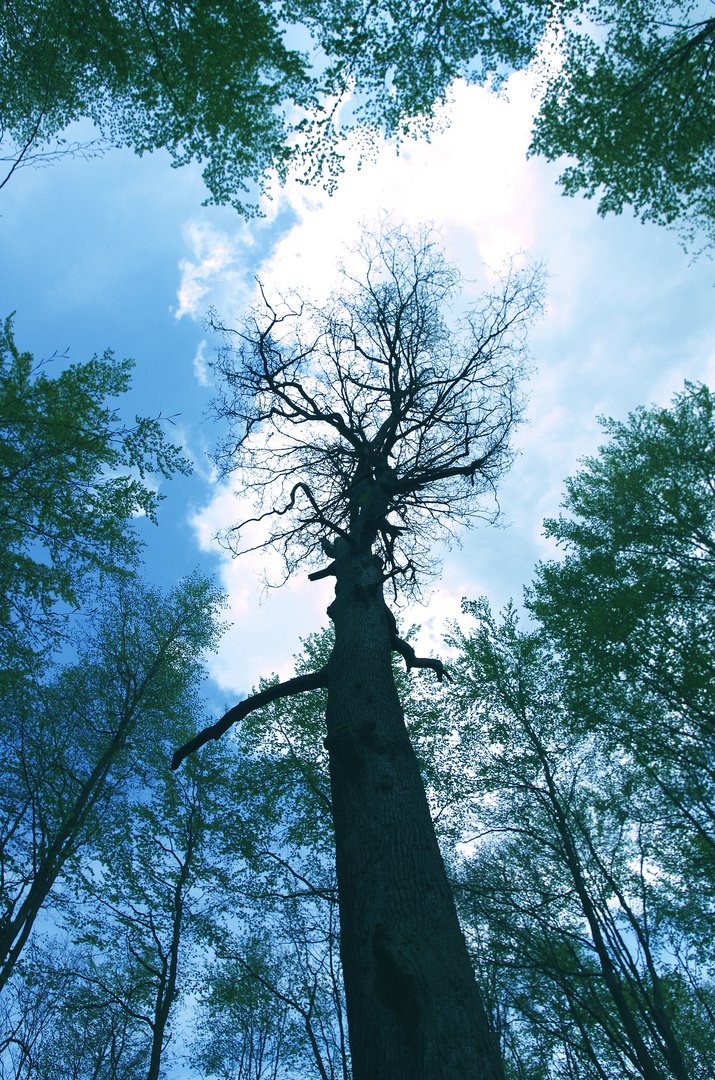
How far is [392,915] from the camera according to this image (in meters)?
1.87

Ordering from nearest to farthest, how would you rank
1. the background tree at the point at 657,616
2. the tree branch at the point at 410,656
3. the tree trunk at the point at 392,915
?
the tree trunk at the point at 392,915 < the tree branch at the point at 410,656 < the background tree at the point at 657,616

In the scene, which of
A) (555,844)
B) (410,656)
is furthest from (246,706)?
(555,844)

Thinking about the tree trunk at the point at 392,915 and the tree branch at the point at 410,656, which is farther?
the tree branch at the point at 410,656

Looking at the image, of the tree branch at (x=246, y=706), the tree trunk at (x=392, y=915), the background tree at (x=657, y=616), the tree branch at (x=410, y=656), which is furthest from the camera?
the background tree at (x=657, y=616)

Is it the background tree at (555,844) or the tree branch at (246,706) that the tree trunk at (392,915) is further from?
the background tree at (555,844)

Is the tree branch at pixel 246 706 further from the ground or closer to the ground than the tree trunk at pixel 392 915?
further from the ground

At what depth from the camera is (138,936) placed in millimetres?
8461

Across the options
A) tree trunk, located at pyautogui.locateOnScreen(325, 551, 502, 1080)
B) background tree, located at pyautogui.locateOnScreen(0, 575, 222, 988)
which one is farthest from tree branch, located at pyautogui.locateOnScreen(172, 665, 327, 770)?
background tree, located at pyautogui.locateOnScreen(0, 575, 222, 988)

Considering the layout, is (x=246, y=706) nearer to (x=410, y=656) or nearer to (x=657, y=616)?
(x=410, y=656)

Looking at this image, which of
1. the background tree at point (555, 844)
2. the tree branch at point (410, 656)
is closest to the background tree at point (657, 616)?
the background tree at point (555, 844)

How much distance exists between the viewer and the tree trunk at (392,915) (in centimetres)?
152

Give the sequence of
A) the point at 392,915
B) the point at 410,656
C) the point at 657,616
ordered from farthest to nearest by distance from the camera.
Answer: the point at 657,616 < the point at 410,656 < the point at 392,915

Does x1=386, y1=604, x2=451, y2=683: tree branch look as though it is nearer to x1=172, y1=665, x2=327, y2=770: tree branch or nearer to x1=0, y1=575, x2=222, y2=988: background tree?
x1=172, y1=665, x2=327, y2=770: tree branch

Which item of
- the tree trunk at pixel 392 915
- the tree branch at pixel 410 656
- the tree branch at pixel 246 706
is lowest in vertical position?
the tree trunk at pixel 392 915
